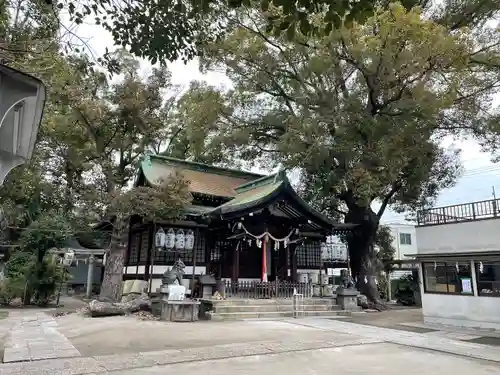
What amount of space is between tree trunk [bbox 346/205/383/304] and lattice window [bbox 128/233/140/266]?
10.5m

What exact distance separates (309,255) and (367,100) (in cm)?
807

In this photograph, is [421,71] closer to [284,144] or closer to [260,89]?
[284,144]

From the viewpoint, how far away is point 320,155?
625 inches

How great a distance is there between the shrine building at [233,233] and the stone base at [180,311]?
11.0 feet

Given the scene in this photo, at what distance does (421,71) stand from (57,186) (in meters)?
16.6

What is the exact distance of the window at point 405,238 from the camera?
35.2 m

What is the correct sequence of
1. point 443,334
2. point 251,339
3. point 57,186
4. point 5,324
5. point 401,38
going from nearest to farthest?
point 251,339 → point 443,334 → point 5,324 → point 401,38 → point 57,186

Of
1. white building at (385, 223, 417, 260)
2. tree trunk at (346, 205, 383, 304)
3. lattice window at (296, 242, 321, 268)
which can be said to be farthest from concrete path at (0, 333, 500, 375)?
white building at (385, 223, 417, 260)

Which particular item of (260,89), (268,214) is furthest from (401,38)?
(268,214)

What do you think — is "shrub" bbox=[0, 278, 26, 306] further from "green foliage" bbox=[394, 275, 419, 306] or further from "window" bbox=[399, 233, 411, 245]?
"window" bbox=[399, 233, 411, 245]

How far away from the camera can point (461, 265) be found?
11.8m

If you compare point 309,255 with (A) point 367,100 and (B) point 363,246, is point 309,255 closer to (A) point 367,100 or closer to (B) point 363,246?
(B) point 363,246

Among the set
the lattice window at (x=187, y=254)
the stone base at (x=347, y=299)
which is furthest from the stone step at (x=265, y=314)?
the lattice window at (x=187, y=254)

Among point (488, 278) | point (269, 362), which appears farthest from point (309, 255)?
point (269, 362)
